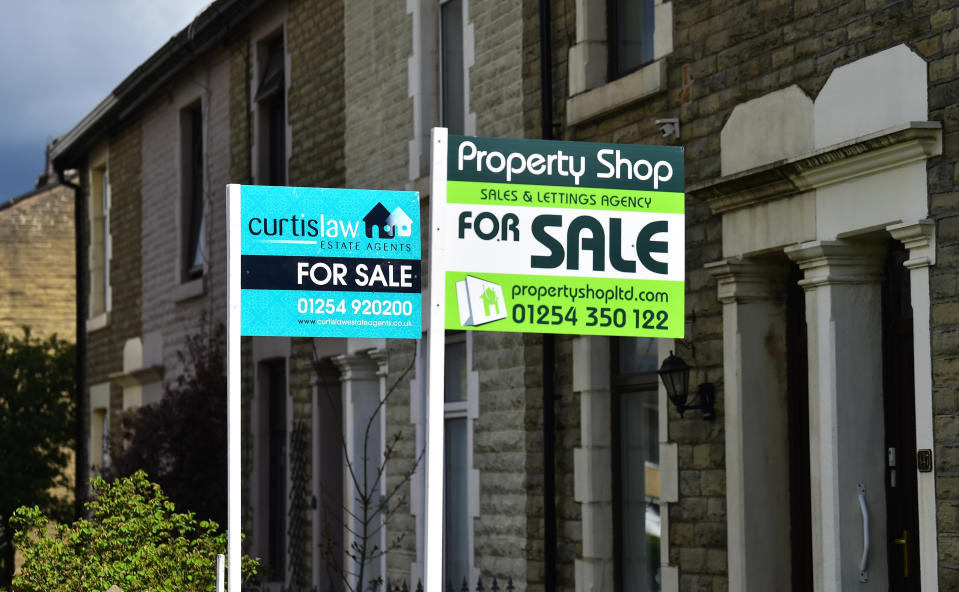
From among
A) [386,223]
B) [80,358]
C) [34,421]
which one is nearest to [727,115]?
[386,223]

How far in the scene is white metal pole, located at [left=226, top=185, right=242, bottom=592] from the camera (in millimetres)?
6250

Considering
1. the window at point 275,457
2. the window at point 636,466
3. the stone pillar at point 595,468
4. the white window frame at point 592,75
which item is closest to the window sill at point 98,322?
the window at point 275,457

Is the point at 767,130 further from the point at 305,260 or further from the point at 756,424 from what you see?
the point at 305,260

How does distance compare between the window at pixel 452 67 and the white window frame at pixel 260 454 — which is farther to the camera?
the white window frame at pixel 260 454

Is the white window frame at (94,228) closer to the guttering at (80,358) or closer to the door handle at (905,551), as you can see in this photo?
the guttering at (80,358)

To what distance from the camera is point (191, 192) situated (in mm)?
20797

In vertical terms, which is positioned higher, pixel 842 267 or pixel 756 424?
pixel 842 267

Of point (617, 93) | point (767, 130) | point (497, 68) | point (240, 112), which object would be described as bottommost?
point (767, 130)

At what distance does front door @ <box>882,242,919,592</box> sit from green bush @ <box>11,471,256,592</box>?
3964 mm

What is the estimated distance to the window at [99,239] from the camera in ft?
81.2

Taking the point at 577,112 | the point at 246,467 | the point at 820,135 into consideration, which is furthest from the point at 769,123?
the point at 246,467

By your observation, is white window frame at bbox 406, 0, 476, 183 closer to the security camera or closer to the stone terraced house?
the stone terraced house

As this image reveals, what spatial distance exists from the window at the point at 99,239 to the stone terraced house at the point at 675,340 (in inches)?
259

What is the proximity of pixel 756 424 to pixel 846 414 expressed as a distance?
0.87 meters
